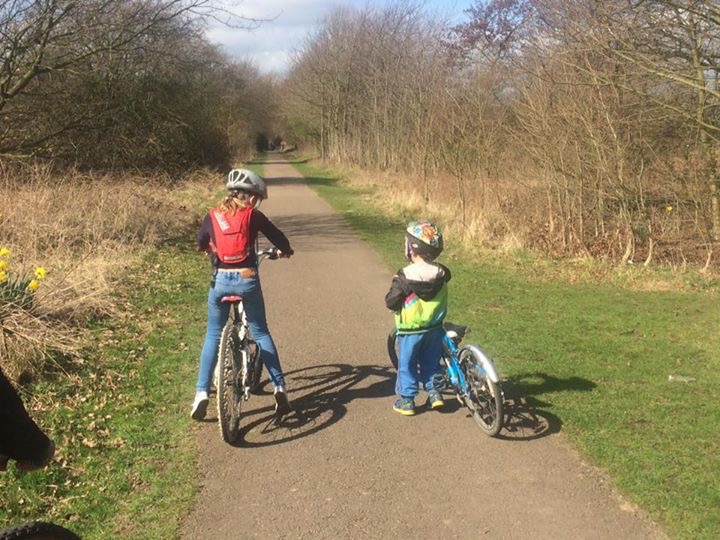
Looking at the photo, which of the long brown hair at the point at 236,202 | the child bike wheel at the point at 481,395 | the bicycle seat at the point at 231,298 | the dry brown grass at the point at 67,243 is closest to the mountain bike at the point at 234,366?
the bicycle seat at the point at 231,298

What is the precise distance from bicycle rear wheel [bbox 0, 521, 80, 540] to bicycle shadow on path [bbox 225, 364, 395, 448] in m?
2.37

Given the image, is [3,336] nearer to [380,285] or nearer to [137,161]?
[380,285]

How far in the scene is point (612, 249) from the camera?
1198 cm

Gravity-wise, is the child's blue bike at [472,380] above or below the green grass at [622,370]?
above

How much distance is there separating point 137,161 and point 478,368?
19.5m

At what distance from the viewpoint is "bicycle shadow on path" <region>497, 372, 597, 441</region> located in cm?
477

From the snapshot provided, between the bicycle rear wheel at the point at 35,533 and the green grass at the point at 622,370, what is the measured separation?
9.69 feet

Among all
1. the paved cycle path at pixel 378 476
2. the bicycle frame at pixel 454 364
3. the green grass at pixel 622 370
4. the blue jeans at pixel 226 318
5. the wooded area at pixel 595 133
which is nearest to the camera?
the paved cycle path at pixel 378 476

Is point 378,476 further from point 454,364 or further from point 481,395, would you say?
point 454,364

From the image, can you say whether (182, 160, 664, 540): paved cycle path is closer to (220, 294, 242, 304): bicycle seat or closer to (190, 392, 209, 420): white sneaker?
(190, 392, 209, 420): white sneaker

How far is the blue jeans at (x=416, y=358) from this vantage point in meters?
5.05

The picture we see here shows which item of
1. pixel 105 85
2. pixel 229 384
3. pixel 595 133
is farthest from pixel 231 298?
pixel 105 85

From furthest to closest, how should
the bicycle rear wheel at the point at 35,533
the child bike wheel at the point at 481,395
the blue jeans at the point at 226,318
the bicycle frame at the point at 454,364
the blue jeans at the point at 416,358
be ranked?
1. the blue jeans at the point at 416,358
2. the bicycle frame at the point at 454,364
3. the blue jeans at the point at 226,318
4. the child bike wheel at the point at 481,395
5. the bicycle rear wheel at the point at 35,533

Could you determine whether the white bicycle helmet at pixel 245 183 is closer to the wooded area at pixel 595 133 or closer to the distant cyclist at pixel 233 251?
the distant cyclist at pixel 233 251
